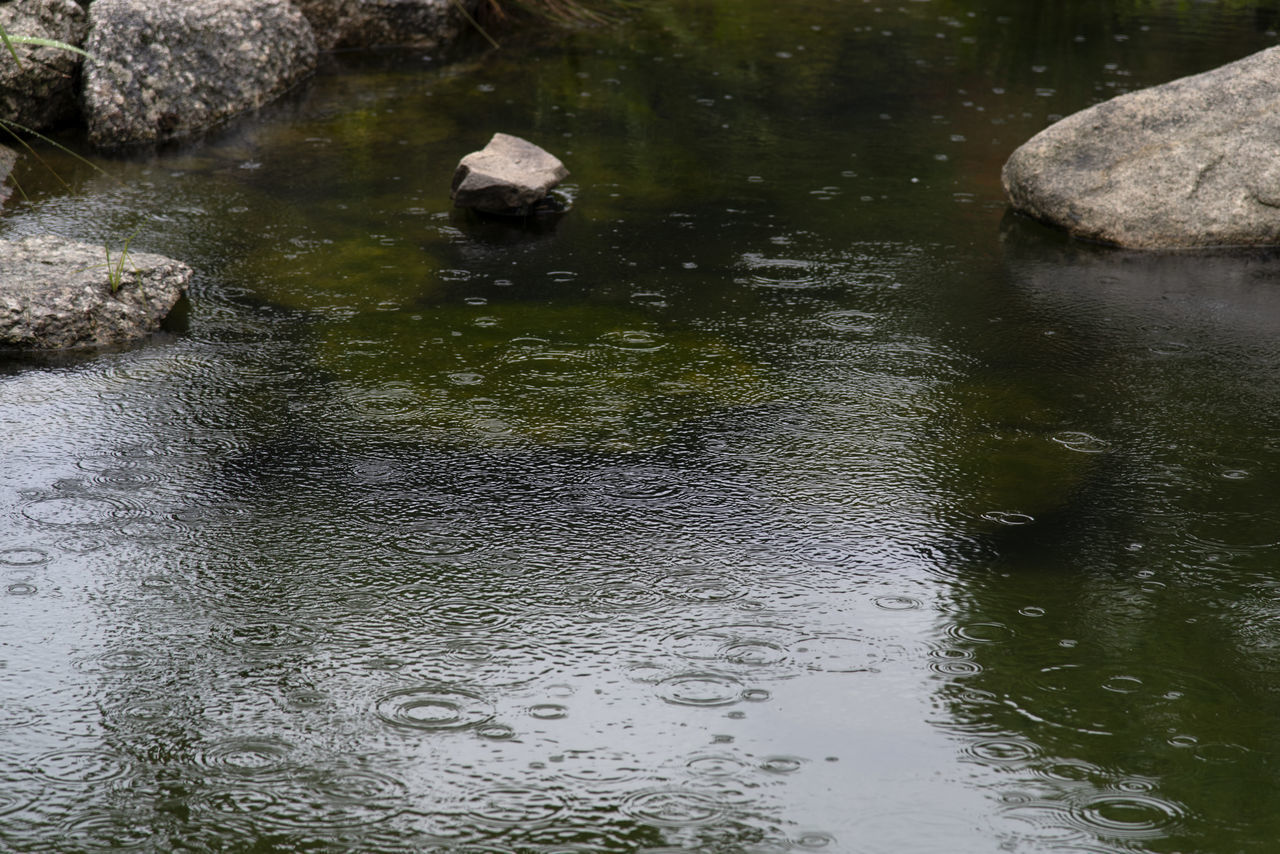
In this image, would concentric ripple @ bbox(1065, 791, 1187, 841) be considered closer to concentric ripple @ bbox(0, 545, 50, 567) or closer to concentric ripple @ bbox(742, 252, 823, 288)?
concentric ripple @ bbox(0, 545, 50, 567)

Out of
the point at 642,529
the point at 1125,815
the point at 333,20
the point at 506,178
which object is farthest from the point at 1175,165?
the point at 333,20

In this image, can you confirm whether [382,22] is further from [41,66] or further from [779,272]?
[779,272]

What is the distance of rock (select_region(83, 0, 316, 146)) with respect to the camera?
6.73 meters

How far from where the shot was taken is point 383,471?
3.62 metres

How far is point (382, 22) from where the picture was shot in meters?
8.98

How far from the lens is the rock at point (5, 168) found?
5.88 meters

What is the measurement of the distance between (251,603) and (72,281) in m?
2.14

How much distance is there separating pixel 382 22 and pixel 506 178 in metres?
3.92

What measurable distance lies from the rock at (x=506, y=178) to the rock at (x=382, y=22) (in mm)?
3433

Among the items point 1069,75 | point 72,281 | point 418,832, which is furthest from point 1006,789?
point 1069,75

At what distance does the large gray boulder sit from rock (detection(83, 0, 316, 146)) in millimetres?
4746

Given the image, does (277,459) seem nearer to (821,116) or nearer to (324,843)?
(324,843)

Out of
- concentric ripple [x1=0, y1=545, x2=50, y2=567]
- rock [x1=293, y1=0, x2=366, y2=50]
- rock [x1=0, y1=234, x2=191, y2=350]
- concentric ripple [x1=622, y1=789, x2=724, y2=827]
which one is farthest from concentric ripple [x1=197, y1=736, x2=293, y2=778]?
rock [x1=293, y1=0, x2=366, y2=50]

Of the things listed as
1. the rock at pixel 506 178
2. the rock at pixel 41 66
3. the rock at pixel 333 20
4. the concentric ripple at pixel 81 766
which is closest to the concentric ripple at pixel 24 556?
the concentric ripple at pixel 81 766
